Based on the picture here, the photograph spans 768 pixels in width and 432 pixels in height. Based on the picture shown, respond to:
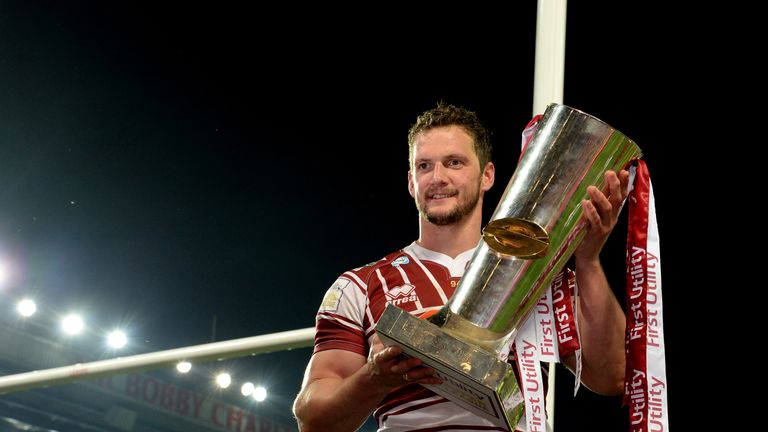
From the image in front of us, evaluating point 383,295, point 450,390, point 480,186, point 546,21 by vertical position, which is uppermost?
point 546,21

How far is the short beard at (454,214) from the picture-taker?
288 centimetres

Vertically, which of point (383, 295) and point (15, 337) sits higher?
point (15, 337)

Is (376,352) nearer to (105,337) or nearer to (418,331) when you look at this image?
(418,331)

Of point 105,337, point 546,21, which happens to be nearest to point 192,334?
point 105,337

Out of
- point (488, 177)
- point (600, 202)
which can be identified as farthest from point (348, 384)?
point (488, 177)

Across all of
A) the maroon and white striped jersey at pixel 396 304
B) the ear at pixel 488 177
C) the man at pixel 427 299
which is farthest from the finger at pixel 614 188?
the ear at pixel 488 177

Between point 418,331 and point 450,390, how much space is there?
24cm

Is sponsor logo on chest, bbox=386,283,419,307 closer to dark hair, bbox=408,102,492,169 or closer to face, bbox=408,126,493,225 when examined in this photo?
face, bbox=408,126,493,225

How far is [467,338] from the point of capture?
2.25 m

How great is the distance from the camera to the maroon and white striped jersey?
2537 mm

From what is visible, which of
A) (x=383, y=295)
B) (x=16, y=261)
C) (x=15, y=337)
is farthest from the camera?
(x=16, y=261)

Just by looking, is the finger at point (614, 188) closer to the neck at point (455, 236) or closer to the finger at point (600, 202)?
the finger at point (600, 202)

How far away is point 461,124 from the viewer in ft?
9.81

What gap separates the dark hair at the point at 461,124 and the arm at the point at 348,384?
766 millimetres
